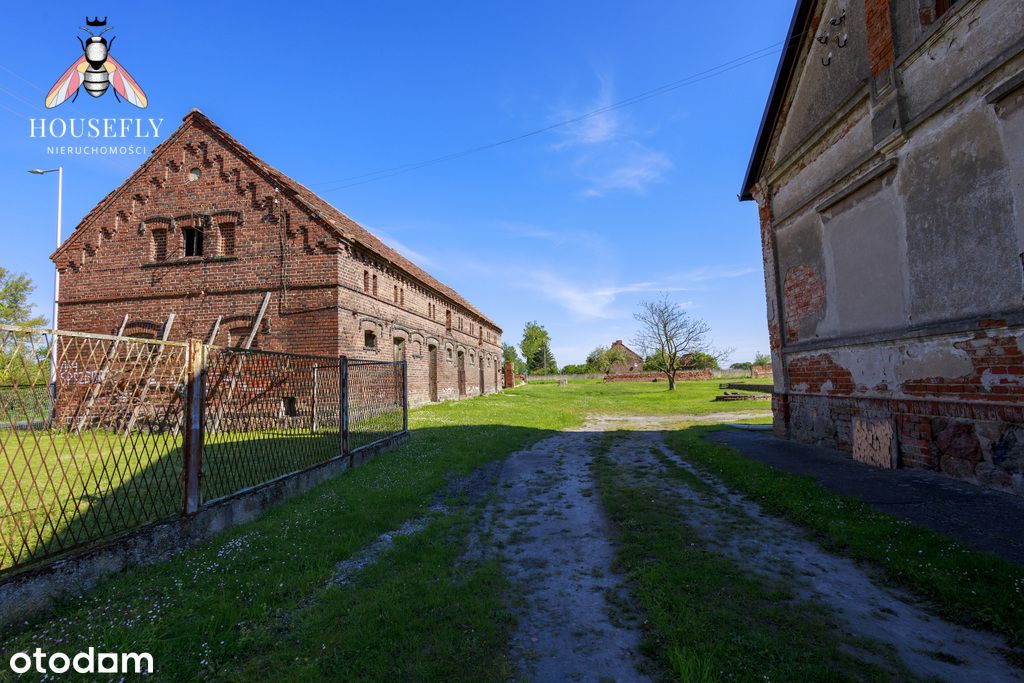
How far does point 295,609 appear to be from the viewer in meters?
3.38

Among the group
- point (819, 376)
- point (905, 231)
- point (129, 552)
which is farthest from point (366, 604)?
point (819, 376)

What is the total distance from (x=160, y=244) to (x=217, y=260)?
2667 millimetres

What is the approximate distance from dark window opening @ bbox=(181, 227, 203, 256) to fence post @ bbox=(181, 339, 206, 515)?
1296 cm

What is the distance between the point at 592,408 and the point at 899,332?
16.6m

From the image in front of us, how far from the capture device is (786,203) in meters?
9.63

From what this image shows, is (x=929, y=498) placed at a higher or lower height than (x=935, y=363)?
lower

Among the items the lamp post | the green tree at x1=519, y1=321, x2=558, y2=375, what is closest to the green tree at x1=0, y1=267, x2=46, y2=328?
the lamp post

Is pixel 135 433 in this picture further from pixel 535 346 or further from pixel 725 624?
pixel 535 346

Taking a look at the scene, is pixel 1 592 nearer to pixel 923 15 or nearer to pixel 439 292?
pixel 923 15

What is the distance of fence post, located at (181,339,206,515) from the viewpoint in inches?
184

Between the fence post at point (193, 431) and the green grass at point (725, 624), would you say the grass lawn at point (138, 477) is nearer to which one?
the fence post at point (193, 431)

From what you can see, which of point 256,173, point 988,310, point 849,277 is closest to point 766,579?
point 988,310

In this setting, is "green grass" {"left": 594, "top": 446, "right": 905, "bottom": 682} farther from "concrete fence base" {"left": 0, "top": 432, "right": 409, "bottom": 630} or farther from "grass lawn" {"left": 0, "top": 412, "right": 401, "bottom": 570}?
"grass lawn" {"left": 0, "top": 412, "right": 401, "bottom": 570}

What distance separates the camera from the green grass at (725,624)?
99.8 inches
